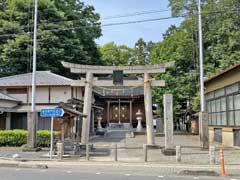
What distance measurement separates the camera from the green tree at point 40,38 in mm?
38000

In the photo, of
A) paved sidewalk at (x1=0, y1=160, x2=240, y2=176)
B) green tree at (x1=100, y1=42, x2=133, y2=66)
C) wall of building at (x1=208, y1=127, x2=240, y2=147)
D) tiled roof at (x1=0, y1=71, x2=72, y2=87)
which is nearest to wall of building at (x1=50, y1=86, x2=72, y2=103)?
tiled roof at (x1=0, y1=71, x2=72, y2=87)

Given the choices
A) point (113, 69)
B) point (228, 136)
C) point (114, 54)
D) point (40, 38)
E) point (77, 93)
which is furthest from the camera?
point (114, 54)

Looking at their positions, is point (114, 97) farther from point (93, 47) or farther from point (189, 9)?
point (189, 9)

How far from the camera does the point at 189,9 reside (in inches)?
1628

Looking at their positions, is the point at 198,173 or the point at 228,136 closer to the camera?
the point at 198,173

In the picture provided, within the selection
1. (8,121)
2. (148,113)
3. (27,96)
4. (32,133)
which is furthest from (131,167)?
(8,121)

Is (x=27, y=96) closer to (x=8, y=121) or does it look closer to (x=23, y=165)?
(x=8, y=121)

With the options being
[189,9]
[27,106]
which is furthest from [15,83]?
[189,9]

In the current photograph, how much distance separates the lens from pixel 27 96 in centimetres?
3197

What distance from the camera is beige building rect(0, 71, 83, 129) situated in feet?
101

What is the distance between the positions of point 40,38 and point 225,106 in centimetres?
2293

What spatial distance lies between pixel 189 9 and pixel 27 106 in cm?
2346

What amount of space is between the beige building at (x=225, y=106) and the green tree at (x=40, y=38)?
16041 millimetres

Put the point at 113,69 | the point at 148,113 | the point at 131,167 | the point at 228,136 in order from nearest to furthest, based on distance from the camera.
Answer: the point at 131,167 < the point at 148,113 < the point at 113,69 < the point at 228,136
